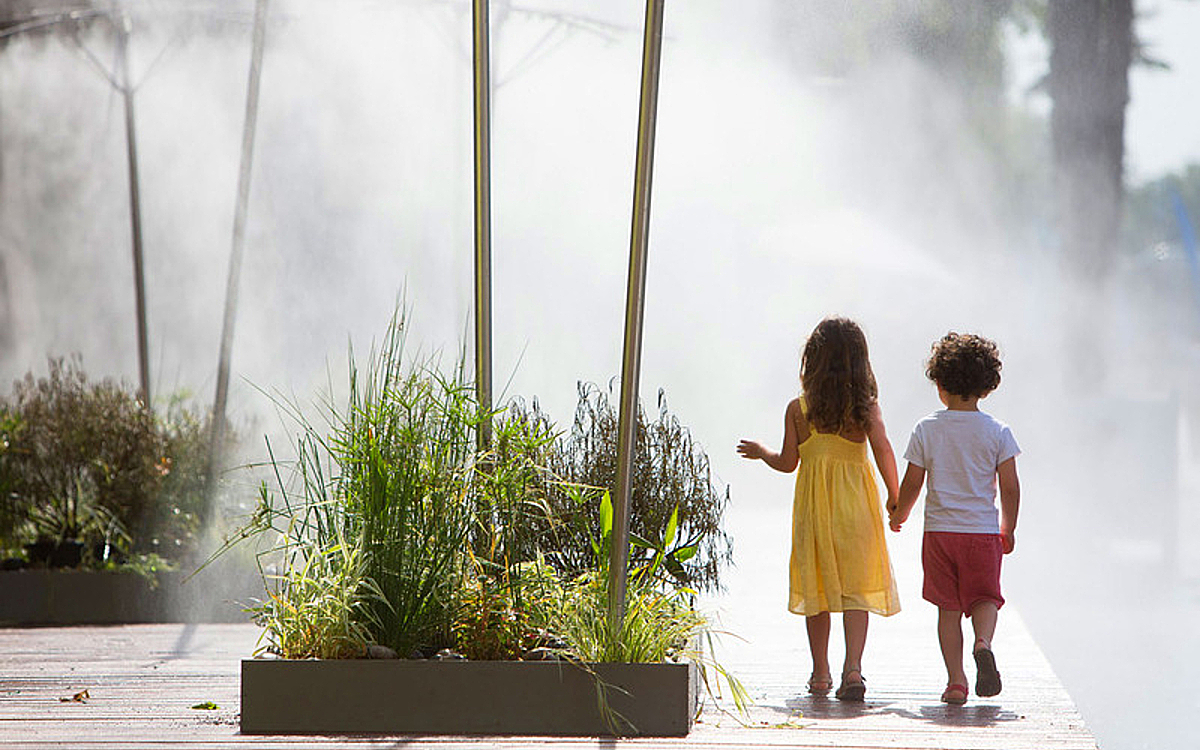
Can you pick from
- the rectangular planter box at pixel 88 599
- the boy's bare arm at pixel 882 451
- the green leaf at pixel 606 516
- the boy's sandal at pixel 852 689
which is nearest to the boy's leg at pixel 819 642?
the boy's sandal at pixel 852 689

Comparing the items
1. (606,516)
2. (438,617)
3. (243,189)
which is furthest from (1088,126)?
(438,617)

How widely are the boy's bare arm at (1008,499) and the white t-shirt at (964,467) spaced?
19 millimetres

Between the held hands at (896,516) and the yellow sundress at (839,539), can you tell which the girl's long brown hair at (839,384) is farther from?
the held hands at (896,516)

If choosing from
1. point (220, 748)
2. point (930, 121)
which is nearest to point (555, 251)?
point (930, 121)

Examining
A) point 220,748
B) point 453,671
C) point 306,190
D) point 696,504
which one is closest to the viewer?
point 220,748

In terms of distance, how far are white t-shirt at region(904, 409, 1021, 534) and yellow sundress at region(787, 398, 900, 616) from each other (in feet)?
0.54

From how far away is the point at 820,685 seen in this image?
367 cm

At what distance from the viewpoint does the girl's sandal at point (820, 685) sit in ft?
12.0

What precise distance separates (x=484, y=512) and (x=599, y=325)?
11.0 feet

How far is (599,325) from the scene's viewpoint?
21.1ft

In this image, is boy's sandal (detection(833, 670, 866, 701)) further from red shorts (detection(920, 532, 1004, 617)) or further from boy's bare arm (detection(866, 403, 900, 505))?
boy's bare arm (detection(866, 403, 900, 505))

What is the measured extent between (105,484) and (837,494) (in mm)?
3526

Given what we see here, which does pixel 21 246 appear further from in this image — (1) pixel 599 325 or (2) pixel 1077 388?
(2) pixel 1077 388

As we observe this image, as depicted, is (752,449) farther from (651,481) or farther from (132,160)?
(132,160)
